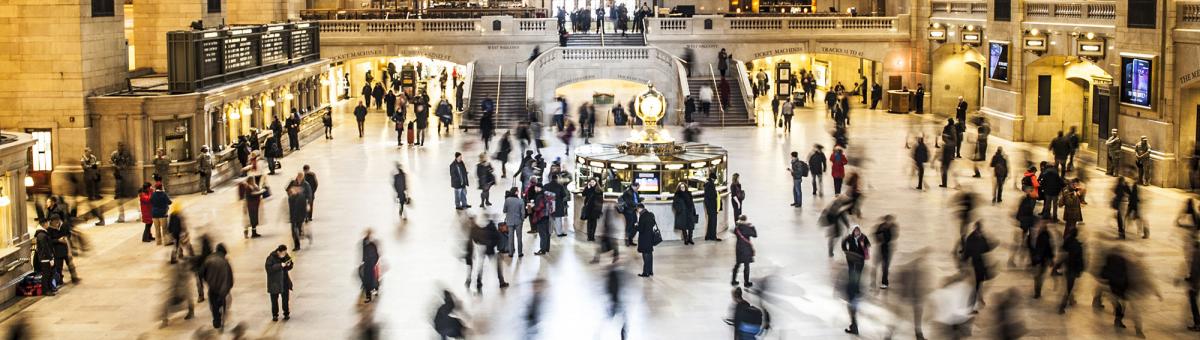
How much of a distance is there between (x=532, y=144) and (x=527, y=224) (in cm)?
1281

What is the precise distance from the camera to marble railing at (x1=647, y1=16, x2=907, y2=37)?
48906mm

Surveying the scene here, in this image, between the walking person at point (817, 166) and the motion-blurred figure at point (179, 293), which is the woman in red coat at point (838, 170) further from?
the motion-blurred figure at point (179, 293)

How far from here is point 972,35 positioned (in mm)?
42719

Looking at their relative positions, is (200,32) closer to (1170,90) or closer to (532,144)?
(532,144)

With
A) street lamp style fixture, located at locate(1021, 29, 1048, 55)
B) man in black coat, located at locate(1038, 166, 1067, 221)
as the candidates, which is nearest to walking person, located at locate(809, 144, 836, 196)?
man in black coat, located at locate(1038, 166, 1067, 221)

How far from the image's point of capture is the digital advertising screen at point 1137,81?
30.7 metres

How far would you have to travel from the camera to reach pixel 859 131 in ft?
135

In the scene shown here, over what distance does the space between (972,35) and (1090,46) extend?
9270 millimetres

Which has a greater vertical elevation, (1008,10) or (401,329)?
(1008,10)

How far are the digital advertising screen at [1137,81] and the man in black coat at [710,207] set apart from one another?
13283mm

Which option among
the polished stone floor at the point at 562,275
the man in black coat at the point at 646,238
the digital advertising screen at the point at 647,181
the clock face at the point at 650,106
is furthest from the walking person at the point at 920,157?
the man in black coat at the point at 646,238

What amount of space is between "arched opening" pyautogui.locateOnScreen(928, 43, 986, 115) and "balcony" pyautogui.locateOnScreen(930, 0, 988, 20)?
1.32m

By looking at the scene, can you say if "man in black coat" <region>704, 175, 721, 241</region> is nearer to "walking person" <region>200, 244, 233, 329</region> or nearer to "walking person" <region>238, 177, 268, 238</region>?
"walking person" <region>238, 177, 268, 238</region>

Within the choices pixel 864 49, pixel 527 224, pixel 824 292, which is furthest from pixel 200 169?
pixel 864 49
